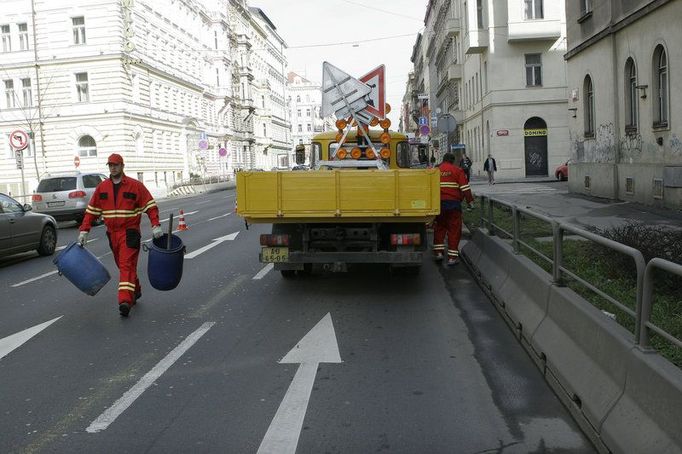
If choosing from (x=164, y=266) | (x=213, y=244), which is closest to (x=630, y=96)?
(x=213, y=244)

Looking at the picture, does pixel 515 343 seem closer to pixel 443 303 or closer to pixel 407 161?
pixel 443 303

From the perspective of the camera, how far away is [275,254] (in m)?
9.14

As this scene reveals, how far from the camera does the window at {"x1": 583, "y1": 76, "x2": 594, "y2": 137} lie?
22.8 m

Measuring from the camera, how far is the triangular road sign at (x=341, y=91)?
44.2 feet

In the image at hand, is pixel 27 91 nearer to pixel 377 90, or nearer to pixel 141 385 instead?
pixel 377 90

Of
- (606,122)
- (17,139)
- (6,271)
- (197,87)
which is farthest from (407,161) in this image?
(197,87)

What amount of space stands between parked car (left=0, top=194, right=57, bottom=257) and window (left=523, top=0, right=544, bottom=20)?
102 feet

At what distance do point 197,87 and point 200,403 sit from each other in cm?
6523

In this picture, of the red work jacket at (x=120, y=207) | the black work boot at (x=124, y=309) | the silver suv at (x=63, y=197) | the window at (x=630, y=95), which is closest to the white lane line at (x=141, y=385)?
the black work boot at (x=124, y=309)

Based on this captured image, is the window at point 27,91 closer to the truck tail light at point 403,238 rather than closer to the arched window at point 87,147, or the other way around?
the arched window at point 87,147

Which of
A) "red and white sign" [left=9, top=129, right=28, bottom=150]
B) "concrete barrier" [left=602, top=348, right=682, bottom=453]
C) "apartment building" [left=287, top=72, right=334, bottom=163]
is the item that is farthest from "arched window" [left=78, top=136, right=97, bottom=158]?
"apartment building" [left=287, top=72, right=334, bottom=163]

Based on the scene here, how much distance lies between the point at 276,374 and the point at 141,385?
1057 mm

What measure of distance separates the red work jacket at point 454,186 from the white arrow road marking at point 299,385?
3974 mm

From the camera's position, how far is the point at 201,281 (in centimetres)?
1068
